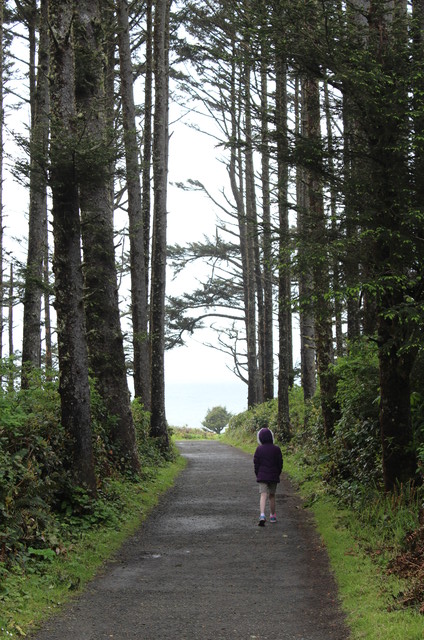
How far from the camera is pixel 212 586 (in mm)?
7414

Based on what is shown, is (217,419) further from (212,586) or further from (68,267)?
(212,586)

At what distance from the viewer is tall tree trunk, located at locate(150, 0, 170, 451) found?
1956 centimetres

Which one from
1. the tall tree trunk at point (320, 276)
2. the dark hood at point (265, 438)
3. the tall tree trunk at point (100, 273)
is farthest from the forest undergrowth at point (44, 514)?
the tall tree trunk at point (320, 276)

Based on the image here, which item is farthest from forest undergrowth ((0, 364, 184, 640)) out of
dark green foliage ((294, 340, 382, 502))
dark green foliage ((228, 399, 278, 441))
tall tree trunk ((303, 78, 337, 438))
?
dark green foliage ((228, 399, 278, 441))

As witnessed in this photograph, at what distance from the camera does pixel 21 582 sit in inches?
267

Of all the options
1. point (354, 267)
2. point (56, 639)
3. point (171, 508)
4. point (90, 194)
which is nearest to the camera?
point (56, 639)

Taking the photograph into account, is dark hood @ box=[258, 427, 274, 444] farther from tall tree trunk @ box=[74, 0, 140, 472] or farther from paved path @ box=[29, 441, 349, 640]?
tall tree trunk @ box=[74, 0, 140, 472]

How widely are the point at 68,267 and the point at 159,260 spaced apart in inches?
366

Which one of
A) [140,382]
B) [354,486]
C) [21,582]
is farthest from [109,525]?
[140,382]

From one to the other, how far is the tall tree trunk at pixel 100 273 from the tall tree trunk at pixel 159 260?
17.9 ft

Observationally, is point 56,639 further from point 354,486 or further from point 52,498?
point 354,486

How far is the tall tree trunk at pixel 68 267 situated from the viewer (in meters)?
10.3

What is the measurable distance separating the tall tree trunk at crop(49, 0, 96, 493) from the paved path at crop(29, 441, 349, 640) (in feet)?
5.71

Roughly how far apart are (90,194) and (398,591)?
997cm
